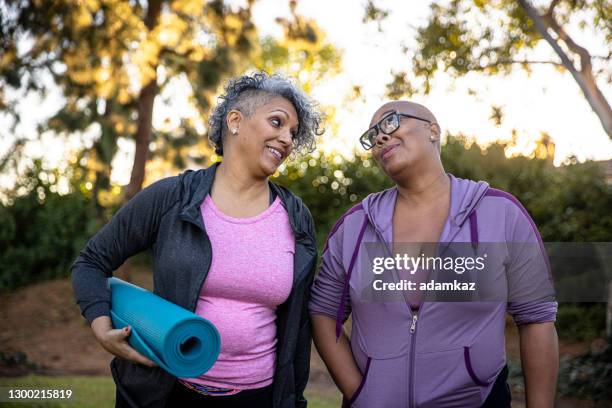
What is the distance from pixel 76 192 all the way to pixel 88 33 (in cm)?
698

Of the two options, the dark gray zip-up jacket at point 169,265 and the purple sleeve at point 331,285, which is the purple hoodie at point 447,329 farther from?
the dark gray zip-up jacket at point 169,265

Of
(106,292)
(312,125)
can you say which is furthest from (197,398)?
(312,125)

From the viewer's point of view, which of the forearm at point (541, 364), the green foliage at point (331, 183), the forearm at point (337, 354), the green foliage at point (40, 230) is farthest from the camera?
the green foliage at point (40, 230)

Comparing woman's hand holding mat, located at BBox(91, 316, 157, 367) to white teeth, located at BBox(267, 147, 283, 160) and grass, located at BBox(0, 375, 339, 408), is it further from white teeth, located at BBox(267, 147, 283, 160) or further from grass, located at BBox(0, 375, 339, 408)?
grass, located at BBox(0, 375, 339, 408)

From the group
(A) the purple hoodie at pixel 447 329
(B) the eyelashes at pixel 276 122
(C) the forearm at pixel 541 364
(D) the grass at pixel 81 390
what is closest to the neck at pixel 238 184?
(B) the eyelashes at pixel 276 122

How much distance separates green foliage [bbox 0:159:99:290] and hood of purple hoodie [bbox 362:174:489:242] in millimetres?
12880

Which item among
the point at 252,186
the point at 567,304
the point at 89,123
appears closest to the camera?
the point at 252,186

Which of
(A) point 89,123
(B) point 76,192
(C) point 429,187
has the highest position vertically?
(A) point 89,123

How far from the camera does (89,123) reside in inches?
534

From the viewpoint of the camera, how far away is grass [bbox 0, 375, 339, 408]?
21.5 ft

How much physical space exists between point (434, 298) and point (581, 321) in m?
7.59

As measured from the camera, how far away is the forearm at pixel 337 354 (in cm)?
275

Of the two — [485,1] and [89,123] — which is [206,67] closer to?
[89,123]

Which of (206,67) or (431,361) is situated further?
(206,67)
